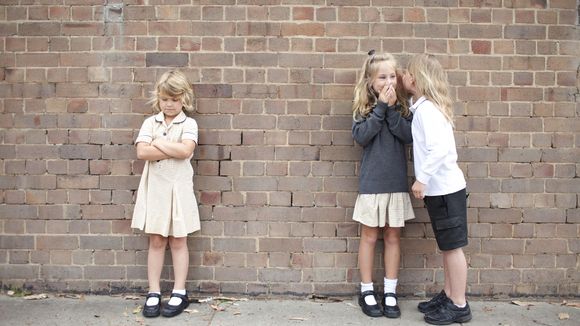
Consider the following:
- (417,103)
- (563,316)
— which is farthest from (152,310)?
(563,316)

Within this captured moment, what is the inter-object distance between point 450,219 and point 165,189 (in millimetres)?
2160

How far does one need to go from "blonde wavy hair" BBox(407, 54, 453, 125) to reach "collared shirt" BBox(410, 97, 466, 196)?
5 cm

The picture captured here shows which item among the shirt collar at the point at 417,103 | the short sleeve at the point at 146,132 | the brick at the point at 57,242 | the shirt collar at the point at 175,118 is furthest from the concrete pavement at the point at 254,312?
the shirt collar at the point at 417,103

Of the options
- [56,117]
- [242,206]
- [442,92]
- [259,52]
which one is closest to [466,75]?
[442,92]

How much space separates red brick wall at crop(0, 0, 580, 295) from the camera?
4980 mm

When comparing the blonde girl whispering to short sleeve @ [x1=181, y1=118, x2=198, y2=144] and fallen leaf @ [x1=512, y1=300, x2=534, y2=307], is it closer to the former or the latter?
fallen leaf @ [x1=512, y1=300, x2=534, y2=307]

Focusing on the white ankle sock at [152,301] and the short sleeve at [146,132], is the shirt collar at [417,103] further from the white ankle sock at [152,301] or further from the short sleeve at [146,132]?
the white ankle sock at [152,301]

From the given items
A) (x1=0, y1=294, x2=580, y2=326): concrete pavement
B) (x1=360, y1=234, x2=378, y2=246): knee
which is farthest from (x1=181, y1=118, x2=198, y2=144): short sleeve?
(x1=360, y1=234, x2=378, y2=246): knee

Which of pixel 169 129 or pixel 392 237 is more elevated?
pixel 169 129

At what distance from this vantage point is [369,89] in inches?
187

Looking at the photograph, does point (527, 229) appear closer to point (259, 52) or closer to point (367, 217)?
point (367, 217)

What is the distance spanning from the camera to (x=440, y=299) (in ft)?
15.6

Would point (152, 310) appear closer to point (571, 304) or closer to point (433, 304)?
point (433, 304)

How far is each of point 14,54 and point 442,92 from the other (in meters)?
Answer: 3.49
